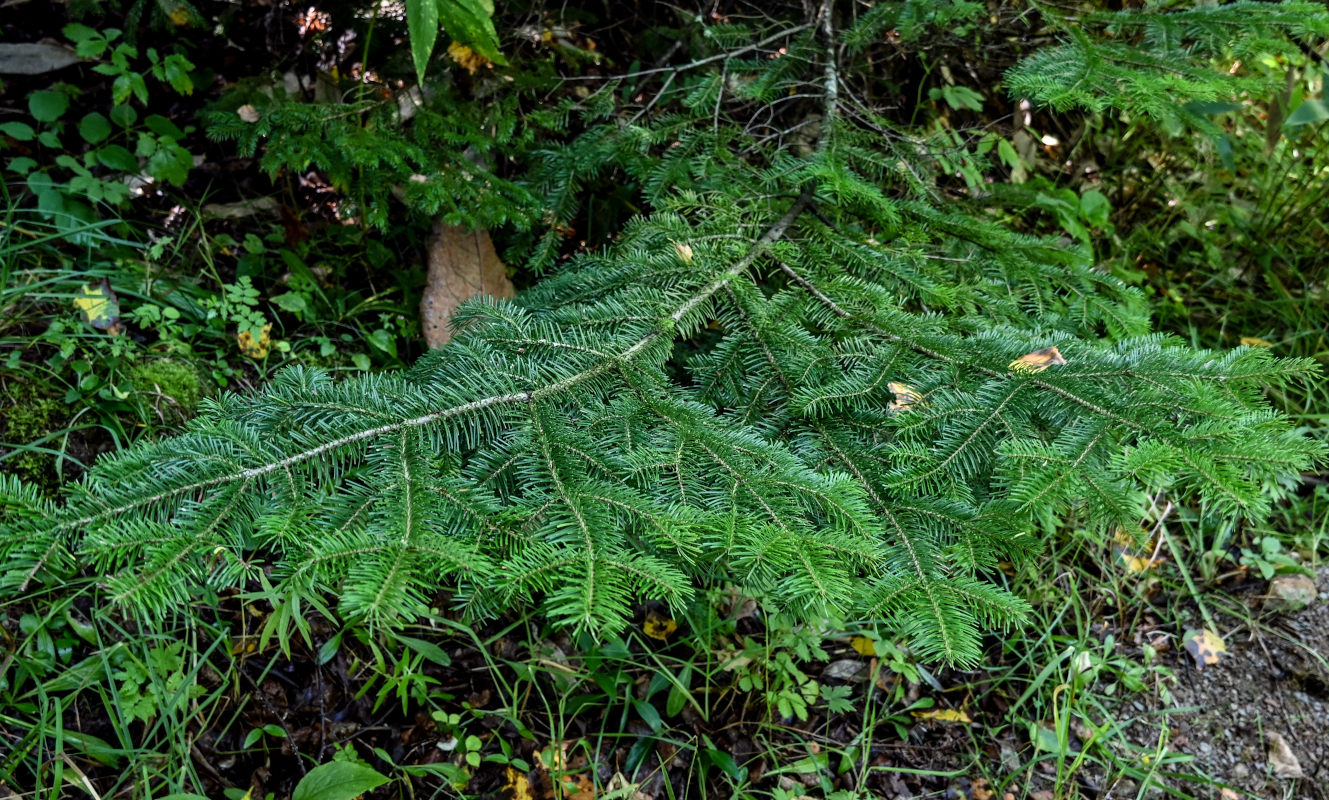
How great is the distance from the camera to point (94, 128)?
213cm

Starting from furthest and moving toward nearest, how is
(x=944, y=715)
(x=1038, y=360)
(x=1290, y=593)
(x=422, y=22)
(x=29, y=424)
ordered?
(x=1290, y=593) → (x=944, y=715) → (x=29, y=424) → (x=422, y=22) → (x=1038, y=360)

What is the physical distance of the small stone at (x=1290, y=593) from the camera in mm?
2513

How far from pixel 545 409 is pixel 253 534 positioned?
437 millimetres

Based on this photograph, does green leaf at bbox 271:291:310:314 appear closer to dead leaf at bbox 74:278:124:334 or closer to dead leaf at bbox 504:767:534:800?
dead leaf at bbox 74:278:124:334

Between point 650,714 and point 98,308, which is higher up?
point 98,308

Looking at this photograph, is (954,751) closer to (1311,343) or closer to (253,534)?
(253,534)

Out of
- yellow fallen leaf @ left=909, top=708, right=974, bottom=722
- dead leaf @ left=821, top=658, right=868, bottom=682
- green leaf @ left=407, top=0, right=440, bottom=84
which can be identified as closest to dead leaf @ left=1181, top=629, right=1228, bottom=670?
yellow fallen leaf @ left=909, top=708, right=974, bottom=722

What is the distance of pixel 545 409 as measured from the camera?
1.23m

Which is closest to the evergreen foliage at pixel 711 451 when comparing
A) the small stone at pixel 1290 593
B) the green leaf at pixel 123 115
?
the green leaf at pixel 123 115

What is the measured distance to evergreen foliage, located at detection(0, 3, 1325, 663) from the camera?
3.20 feet

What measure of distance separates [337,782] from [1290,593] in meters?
2.83

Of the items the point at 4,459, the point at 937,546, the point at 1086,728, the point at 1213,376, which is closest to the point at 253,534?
the point at 937,546

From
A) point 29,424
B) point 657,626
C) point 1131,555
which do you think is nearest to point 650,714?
point 657,626

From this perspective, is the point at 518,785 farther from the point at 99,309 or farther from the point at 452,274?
the point at 99,309
